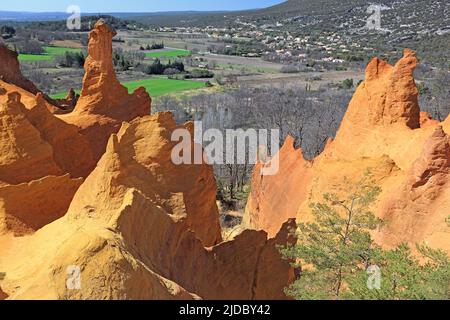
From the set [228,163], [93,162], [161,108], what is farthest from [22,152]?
[161,108]

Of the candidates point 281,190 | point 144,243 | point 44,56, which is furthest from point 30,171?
point 44,56

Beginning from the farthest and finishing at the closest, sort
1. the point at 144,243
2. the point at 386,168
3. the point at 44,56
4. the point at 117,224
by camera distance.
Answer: the point at 44,56, the point at 386,168, the point at 144,243, the point at 117,224

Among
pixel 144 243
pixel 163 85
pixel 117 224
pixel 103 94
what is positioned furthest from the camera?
pixel 163 85

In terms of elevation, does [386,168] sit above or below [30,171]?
above

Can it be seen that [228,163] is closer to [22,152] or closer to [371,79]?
[371,79]

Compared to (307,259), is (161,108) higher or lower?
lower

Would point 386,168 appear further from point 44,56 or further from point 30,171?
point 44,56
